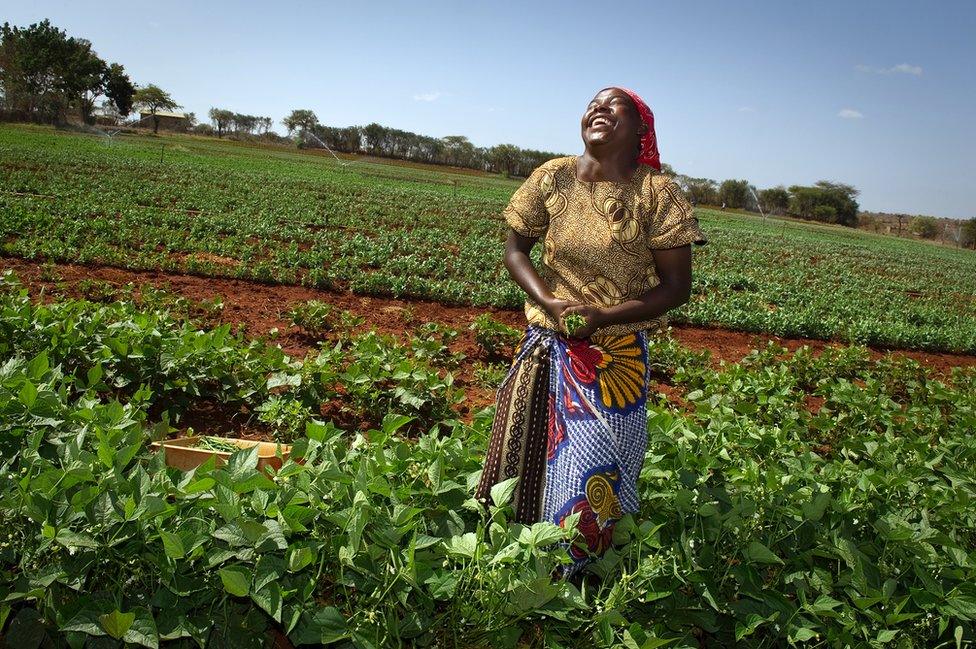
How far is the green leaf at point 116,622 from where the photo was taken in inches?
59.4

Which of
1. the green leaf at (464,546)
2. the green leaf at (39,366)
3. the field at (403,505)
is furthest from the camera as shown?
the green leaf at (39,366)

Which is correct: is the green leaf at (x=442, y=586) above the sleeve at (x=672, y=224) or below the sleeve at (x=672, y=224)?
below

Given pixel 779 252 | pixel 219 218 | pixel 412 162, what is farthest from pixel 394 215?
pixel 412 162

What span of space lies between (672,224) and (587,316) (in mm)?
433

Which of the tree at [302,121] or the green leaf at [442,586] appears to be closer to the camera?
the green leaf at [442,586]

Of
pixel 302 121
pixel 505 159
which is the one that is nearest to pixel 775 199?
pixel 505 159

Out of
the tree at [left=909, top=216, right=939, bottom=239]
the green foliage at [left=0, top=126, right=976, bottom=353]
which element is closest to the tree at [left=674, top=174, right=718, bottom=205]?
the tree at [left=909, top=216, right=939, bottom=239]

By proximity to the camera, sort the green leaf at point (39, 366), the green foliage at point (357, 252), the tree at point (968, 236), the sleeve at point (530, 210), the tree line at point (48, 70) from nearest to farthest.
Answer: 1. the sleeve at point (530, 210)
2. the green leaf at point (39, 366)
3. the green foliage at point (357, 252)
4. the tree line at point (48, 70)
5. the tree at point (968, 236)

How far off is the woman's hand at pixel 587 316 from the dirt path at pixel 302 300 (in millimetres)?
3289

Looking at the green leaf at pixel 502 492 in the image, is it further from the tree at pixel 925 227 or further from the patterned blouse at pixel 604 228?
the tree at pixel 925 227

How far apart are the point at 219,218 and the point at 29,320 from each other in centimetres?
854

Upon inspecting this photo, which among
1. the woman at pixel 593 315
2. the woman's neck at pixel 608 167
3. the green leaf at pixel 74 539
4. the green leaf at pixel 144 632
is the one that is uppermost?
the woman's neck at pixel 608 167

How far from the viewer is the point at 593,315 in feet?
6.99

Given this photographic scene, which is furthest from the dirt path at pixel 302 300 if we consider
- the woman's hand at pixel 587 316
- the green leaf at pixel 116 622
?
the green leaf at pixel 116 622
